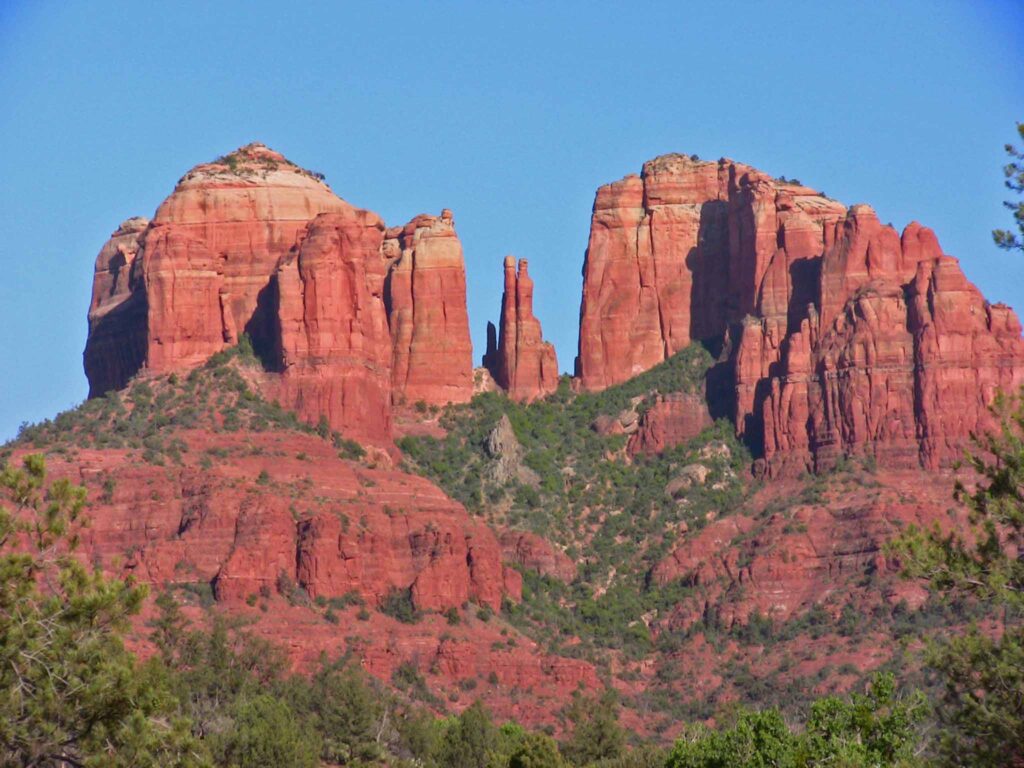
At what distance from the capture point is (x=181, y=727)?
61094mm

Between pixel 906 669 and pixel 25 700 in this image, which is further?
pixel 906 669

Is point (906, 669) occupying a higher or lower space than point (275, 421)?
lower

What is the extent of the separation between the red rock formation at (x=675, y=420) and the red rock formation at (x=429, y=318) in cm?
1244

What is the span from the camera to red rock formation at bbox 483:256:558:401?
175 meters

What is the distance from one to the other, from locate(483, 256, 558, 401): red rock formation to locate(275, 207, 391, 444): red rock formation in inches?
816

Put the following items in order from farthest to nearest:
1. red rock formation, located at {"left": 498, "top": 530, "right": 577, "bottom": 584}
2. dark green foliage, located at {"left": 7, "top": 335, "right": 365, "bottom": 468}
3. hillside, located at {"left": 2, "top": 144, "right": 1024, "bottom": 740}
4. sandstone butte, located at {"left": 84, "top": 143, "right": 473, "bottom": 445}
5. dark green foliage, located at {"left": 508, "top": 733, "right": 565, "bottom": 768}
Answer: red rock formation, located at {"left": 498, "top": 530, "right": 577, "bottom": 584} < sandstone butte, located at {"left": 84, "top": 143, "right": 473, "bottom": 445} < dark green foliage, located at {"left": 7, "top": 335, "right": 365, "bottom": 468} < hillside, located at {"left": 2, "top": 144, "right": 1024, "bottom": 740} < dark green foliage, located at {"left": 508, "top": 733, "right": 565, "bottom": 768}

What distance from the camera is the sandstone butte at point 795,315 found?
518ft

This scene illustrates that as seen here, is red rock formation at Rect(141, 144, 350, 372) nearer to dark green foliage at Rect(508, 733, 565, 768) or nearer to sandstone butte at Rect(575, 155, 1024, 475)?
sandstone butte at Rect(575, 155, 1024, 475)

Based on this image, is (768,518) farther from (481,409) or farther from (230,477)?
(230,477)

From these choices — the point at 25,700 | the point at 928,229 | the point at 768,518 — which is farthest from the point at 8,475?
the point at 928,229

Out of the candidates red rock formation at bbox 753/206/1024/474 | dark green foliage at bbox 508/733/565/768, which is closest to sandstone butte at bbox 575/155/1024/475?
red rock formation at bbox 753/206/1024/474

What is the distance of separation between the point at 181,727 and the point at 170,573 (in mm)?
72707

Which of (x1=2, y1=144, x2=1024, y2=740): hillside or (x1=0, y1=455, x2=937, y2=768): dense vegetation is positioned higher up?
(x1=2, y1=144, x2=1024, y2=740): hillside

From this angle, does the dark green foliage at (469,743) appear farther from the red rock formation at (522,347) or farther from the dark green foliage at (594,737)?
the red rock formation at (522,347)
